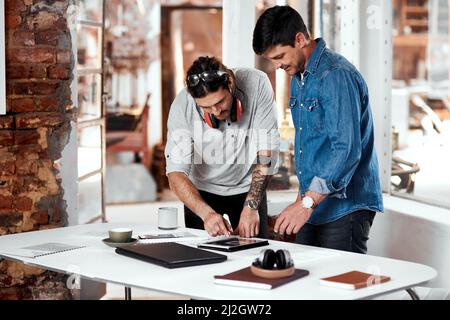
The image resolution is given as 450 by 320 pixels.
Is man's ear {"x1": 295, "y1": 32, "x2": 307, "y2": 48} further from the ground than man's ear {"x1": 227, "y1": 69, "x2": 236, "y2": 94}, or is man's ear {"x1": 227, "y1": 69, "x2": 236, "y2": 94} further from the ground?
man's ear {"x1": 295, "y1": 32, "x2": 307, "y2": 48}

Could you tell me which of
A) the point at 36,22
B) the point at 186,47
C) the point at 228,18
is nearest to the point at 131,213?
the point at 186,47

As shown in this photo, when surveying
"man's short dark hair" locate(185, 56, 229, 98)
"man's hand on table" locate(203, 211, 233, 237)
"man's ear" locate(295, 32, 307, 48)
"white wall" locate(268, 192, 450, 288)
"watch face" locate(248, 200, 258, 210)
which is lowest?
"white wall" locate(268, 192, 450, 288)

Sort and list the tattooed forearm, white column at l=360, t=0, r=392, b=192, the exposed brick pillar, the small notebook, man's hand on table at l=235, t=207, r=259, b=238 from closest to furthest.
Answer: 1. the small notebook
2. man's hand on table at l=235, t=207, r=259, b=238
3. the tattooed forearm
4. the exposed brick pillar
5. white column at l=360, t=0, r=392, b=192

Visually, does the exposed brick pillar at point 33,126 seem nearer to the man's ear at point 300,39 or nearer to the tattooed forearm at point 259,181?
the tattooed forearm at point 259,181

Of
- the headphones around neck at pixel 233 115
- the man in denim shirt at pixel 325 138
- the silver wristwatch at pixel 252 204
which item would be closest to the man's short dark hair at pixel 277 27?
the man in denim shirt at pixel 325 138

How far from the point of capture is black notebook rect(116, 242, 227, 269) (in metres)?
2.43

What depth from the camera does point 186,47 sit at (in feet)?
29.4

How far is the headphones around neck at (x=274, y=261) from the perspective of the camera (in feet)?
7.30

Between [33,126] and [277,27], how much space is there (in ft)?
4.85

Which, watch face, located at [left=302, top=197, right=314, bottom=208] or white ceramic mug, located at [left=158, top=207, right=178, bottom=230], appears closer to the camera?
watch face, located at [left=302, top=197, right=314, bottom=208]

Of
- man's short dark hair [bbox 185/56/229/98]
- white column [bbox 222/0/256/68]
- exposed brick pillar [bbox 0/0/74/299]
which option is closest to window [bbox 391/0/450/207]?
white column [bbox 222/0/256/68]

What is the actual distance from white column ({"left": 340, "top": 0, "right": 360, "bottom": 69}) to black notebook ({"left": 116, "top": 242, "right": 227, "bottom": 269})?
6.74 ft

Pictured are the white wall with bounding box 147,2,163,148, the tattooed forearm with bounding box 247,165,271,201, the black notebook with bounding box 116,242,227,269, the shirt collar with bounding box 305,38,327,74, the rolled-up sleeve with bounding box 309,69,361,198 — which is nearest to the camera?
Answer: the black notebook with bounding box 116,242,227,269

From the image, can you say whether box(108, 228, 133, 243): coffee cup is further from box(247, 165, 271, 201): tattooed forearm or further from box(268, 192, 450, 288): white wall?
box(268, 192, 450, 288): white wall
